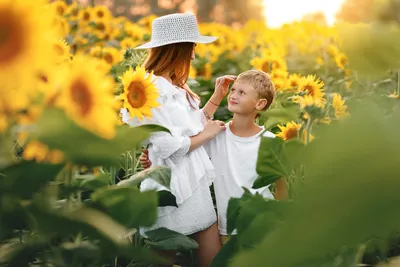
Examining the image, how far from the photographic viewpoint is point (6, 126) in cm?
64

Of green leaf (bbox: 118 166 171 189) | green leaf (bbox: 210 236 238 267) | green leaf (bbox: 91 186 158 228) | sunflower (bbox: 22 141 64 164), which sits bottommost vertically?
green leaf (bbox: 210 236 238 267)

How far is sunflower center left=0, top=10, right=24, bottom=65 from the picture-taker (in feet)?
1.97

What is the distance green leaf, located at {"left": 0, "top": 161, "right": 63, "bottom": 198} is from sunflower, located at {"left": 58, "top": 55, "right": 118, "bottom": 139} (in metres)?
0.06

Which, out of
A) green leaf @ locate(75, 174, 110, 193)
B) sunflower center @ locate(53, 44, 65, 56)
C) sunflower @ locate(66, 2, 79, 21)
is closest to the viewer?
→ sunflower center @ locate(53, 44, 65, 56)

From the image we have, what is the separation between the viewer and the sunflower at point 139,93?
62.2 inches

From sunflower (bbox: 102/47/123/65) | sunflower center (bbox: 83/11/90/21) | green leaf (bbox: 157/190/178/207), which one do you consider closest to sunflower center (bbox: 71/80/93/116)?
green leaf (bbox: 157/190/178/207)

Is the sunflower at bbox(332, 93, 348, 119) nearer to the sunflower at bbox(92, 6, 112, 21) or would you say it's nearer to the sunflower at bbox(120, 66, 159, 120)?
the sunflower at bbox(120, 66, 159, 120)

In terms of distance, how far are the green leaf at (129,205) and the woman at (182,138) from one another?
1063 mm

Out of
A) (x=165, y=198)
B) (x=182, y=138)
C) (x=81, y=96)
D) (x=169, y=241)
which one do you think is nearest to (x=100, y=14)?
(x=182, y=138)

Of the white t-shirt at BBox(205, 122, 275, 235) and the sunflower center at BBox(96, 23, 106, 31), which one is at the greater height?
the white t-shirt at BBox(205, 122, 275, 235)

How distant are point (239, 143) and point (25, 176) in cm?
142

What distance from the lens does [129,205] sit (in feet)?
2.38

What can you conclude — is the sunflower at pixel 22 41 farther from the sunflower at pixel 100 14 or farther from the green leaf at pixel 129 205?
the sunflower at pixel 100 14

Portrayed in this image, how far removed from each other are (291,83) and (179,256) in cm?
93
